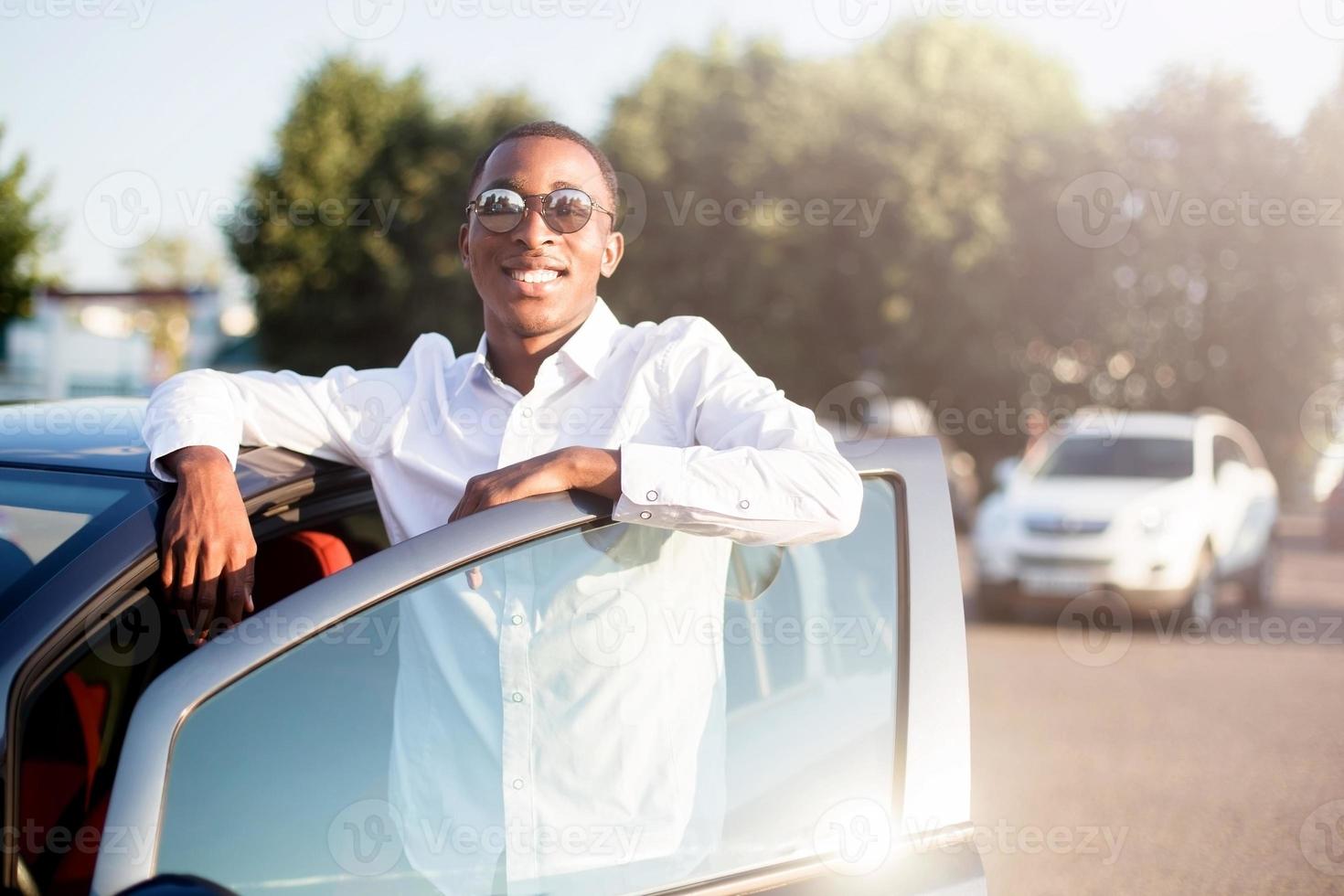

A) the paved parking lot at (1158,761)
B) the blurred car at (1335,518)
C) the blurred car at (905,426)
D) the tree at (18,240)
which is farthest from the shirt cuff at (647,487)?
the blurred car at (1335,518)

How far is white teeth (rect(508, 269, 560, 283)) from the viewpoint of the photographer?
242cm

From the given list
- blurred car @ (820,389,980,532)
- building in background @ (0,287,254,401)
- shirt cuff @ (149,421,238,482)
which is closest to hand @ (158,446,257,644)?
shirt cuff @ (149,421,238,482)

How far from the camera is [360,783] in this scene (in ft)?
5.43

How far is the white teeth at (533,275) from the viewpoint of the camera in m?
2.42

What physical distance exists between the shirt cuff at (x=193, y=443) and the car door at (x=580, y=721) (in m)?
0.56

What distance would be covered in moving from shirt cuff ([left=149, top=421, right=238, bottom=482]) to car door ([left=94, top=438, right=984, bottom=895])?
1.83 ft

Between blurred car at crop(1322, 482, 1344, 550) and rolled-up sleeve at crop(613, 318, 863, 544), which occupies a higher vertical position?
blurred car at crop(1322, 482, 1344, 550)

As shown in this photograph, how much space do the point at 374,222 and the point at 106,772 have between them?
1288 inches

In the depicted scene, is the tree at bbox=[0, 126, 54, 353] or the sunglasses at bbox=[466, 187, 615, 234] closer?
the sunglasses at bbox=[466, 187, 615, 234]

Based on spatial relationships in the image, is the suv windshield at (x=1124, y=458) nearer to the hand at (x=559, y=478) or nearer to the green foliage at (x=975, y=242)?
the hand at (x=559, y=478)

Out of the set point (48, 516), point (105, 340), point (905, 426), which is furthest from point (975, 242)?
point (48, 516)

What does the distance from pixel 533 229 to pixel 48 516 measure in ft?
3.22

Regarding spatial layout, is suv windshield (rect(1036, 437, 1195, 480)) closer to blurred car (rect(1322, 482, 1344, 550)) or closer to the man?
the man

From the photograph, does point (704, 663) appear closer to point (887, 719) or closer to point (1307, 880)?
point (887, 719)
